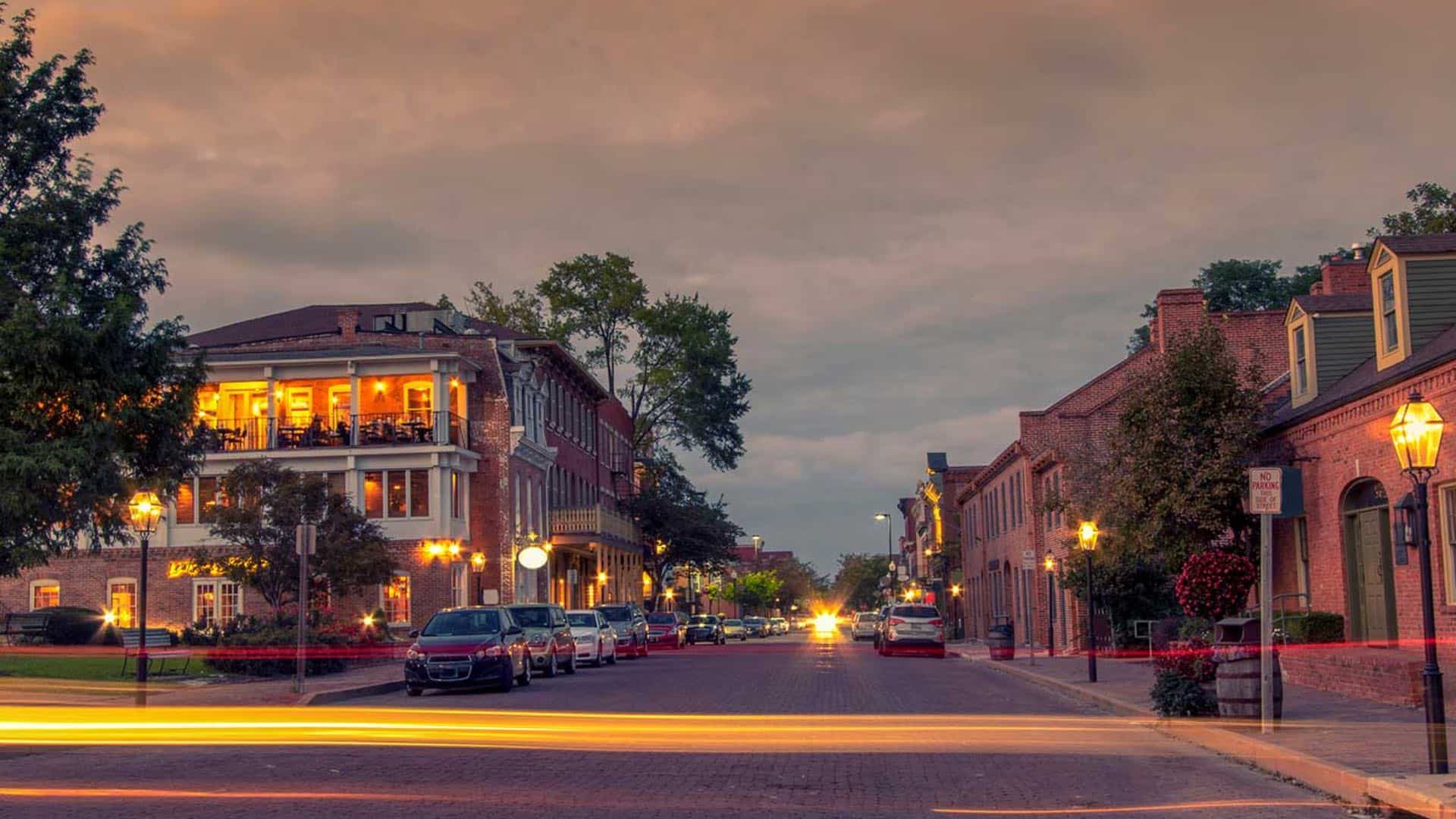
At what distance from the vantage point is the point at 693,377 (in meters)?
73.2

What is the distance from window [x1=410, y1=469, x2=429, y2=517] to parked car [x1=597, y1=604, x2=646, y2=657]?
7.29 m

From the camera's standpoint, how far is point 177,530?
5056 cm

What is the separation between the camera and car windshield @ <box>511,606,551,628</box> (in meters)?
34.4

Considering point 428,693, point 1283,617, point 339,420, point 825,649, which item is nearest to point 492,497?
point 339,420

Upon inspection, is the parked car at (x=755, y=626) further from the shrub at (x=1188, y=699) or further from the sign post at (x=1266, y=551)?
the sign post at (x=1266, y=551)

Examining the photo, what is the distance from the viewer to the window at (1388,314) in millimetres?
22234

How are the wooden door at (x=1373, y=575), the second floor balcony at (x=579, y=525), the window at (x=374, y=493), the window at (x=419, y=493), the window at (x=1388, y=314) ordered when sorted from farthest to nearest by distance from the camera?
1. the second floor balcony at (x=579, y=525)
2. the window at (x=374, y=493)
3. the window at (x=419, y=493)
4. the window at (x=1388, y=314)
5. the wooden door at (x=1373, y=575)

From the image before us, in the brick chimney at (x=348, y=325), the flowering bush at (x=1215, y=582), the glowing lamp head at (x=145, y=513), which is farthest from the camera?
the brick chimney at (x=348, y=325)

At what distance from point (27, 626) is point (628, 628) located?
18226 mm

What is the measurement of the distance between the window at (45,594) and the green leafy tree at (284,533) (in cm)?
1610

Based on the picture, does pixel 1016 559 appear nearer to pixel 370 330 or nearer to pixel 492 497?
pixel 492 497

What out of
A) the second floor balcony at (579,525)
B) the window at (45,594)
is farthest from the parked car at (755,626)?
the window at (45,594)

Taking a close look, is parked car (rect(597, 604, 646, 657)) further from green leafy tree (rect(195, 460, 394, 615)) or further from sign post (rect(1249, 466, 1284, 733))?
sign post (rect(1249, 466, 1284, 733))

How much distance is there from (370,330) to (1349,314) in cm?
3690
